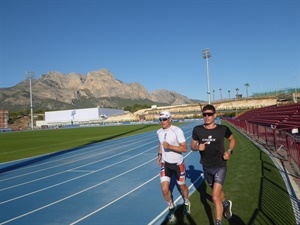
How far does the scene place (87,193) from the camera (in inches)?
336

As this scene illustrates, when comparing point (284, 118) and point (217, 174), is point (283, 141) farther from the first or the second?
point (217, 174)

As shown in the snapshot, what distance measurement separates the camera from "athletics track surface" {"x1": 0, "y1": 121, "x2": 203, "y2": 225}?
21.6 ft

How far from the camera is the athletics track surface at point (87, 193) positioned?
657 centimetres

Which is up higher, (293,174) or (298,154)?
(298,154)

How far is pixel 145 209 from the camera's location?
6.83m

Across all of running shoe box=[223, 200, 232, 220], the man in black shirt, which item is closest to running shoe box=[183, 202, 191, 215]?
running shoe box=[223, 200, 232, 220]

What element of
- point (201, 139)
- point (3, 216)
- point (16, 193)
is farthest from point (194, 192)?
point (16, 193)

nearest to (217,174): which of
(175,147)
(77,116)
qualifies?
(175,147)

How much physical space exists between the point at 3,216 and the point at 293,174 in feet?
25.1

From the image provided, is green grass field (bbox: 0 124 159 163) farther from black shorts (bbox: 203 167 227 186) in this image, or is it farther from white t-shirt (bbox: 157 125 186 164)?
black shorts (bbox: 203 167 227 186)

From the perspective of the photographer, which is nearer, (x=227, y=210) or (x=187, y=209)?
(x=227, y=210)

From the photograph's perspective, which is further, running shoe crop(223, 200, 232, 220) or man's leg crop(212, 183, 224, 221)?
running shoe crop(223, 200, 232, 220)

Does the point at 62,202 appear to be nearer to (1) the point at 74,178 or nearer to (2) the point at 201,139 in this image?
(1) the point at 74,178

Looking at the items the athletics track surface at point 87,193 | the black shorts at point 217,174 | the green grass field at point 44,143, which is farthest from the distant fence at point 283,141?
the green grass field at point 44,143
